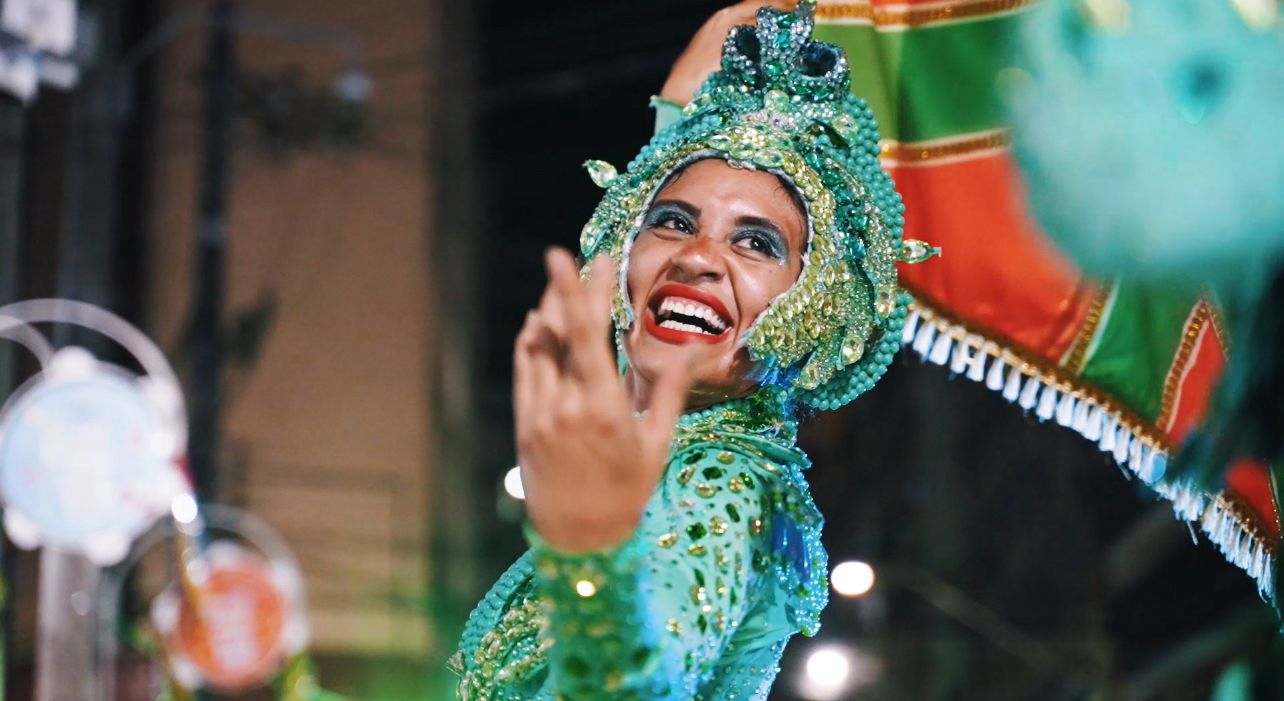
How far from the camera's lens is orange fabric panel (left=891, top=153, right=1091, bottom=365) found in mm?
3029

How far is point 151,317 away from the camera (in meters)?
18.7

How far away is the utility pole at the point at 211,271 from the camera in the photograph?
13406mm

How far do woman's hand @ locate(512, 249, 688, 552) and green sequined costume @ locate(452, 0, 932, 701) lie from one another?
0.45ft

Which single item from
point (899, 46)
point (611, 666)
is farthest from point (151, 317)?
point (611, 666)

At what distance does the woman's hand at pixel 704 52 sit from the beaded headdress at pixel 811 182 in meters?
0.51

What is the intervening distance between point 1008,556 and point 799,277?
8936mm

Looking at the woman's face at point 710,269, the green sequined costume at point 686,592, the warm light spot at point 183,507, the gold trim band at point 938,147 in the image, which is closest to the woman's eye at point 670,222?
the woman's face at point 710,269

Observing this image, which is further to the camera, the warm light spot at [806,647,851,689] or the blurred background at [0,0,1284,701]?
the blurred background at [0,0,1284,701]

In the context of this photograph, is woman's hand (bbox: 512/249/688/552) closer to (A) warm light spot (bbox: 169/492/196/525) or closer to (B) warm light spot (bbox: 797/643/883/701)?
(B) warm light spot (bbox: 797/643/883/701)

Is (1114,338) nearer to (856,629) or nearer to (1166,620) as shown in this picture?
(1166,620)

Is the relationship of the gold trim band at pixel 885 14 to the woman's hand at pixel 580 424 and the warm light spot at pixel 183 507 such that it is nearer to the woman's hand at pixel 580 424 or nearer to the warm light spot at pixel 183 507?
the woman's hand at pixel 580 424

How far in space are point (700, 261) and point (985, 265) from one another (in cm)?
85

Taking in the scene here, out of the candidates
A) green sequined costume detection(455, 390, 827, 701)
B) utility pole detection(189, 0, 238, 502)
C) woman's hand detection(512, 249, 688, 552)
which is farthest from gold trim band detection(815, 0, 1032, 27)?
utility pole detection(189, 0, 238, 502)

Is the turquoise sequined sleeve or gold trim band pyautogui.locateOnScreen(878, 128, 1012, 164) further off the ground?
gold trim band pyautogui.locateOnScreen(878, 128, 1012, 164)
